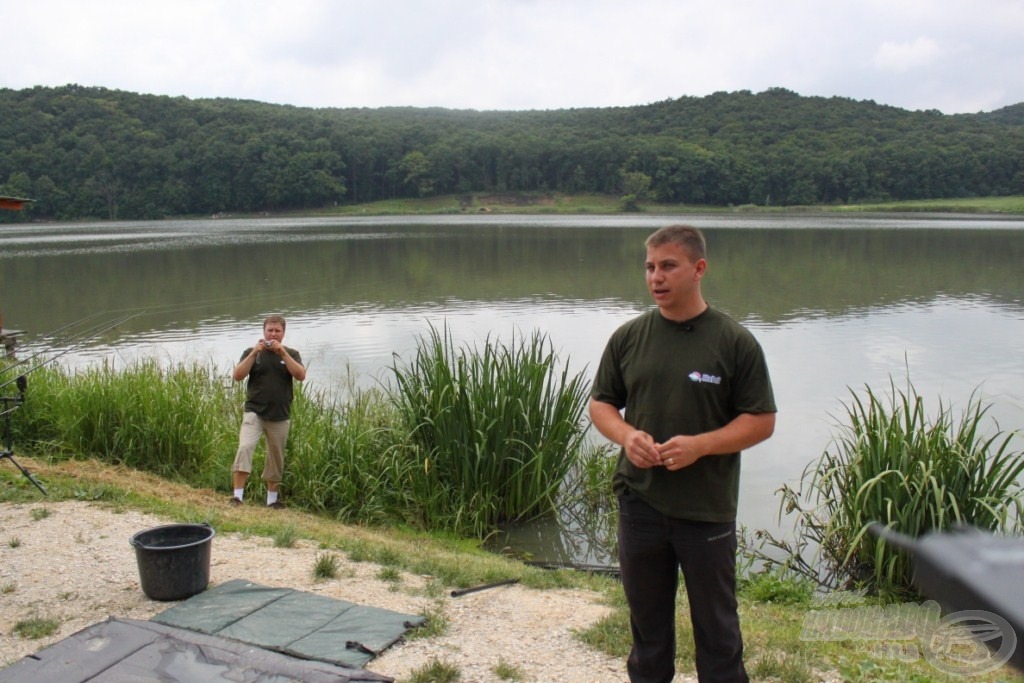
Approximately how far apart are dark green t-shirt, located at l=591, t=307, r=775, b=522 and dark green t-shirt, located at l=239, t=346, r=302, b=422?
4.69 meters

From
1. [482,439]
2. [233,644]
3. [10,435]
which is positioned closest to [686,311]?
[233,644]

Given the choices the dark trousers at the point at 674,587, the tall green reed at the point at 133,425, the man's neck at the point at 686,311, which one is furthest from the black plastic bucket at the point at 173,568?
the tall green reed at the point at 133,425

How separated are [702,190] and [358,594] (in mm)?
84869

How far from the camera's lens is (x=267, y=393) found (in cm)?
732

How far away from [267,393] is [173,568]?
2.69 metres

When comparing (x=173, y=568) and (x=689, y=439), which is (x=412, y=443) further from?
(x=689, y=439)

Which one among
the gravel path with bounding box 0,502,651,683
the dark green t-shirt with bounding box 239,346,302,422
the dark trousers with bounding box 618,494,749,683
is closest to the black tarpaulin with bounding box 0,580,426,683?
the gravel path with bounding box 0,502,651,683

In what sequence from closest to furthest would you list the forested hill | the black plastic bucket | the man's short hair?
the man's short hair, the black plastic bucket, the forested hill

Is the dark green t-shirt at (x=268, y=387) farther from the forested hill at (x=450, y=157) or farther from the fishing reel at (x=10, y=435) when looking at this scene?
the forested hill at (x=450, y=157)

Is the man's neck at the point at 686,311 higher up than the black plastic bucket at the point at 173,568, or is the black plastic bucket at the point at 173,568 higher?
the man's neck at the point at 686,311

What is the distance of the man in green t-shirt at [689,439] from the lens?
3.19 m

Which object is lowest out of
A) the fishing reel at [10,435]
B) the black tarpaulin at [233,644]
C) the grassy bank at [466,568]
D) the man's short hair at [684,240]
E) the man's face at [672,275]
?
the grassy bank at [466,568]

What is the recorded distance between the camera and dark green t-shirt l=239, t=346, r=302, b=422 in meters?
7.33

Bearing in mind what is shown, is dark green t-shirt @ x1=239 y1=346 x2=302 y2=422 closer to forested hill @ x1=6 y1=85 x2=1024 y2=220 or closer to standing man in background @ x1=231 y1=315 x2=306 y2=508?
standing man in background @ x1=231 y1=315 x2=306 y2=508
